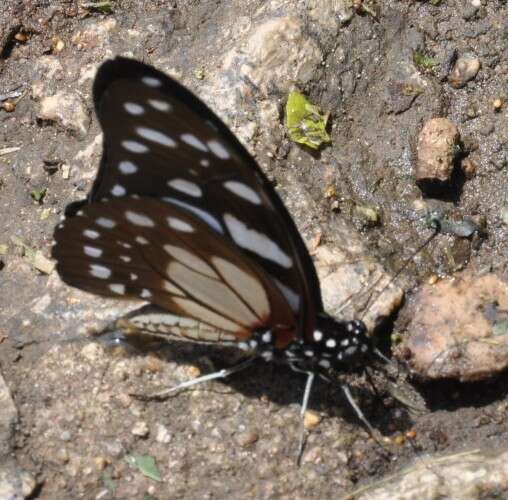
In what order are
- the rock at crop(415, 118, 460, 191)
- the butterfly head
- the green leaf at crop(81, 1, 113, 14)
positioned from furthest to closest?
the green leaf at crop(81, 1, 113, 14) → the rock at crop(415, 118, 460, 191) → the butterfly head

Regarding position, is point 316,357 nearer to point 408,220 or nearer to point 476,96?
point 408,220

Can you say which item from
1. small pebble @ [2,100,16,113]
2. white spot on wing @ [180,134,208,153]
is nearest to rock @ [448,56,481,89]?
white spot on wing @ [180,134,208,153]

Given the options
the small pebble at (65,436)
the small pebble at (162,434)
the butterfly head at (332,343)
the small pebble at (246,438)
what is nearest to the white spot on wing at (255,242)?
the butterfly head at (332,343)

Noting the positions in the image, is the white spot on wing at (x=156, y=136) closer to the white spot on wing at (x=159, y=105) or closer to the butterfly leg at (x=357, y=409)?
the white spot on wing at (x=159, y=105)

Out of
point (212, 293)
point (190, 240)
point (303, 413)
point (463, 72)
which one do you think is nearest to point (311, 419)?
point (303, 413)

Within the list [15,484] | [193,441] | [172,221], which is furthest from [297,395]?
[15,484]

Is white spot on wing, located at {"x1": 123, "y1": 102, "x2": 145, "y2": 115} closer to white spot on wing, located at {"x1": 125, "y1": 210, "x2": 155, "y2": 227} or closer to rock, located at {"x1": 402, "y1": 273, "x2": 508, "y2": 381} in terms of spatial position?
white spot on wing, located at {"x1": 125, "y1": 210, "x2": 155, "y2": 227}

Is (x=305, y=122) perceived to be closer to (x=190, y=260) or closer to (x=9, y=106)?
(x=190, y=260)
